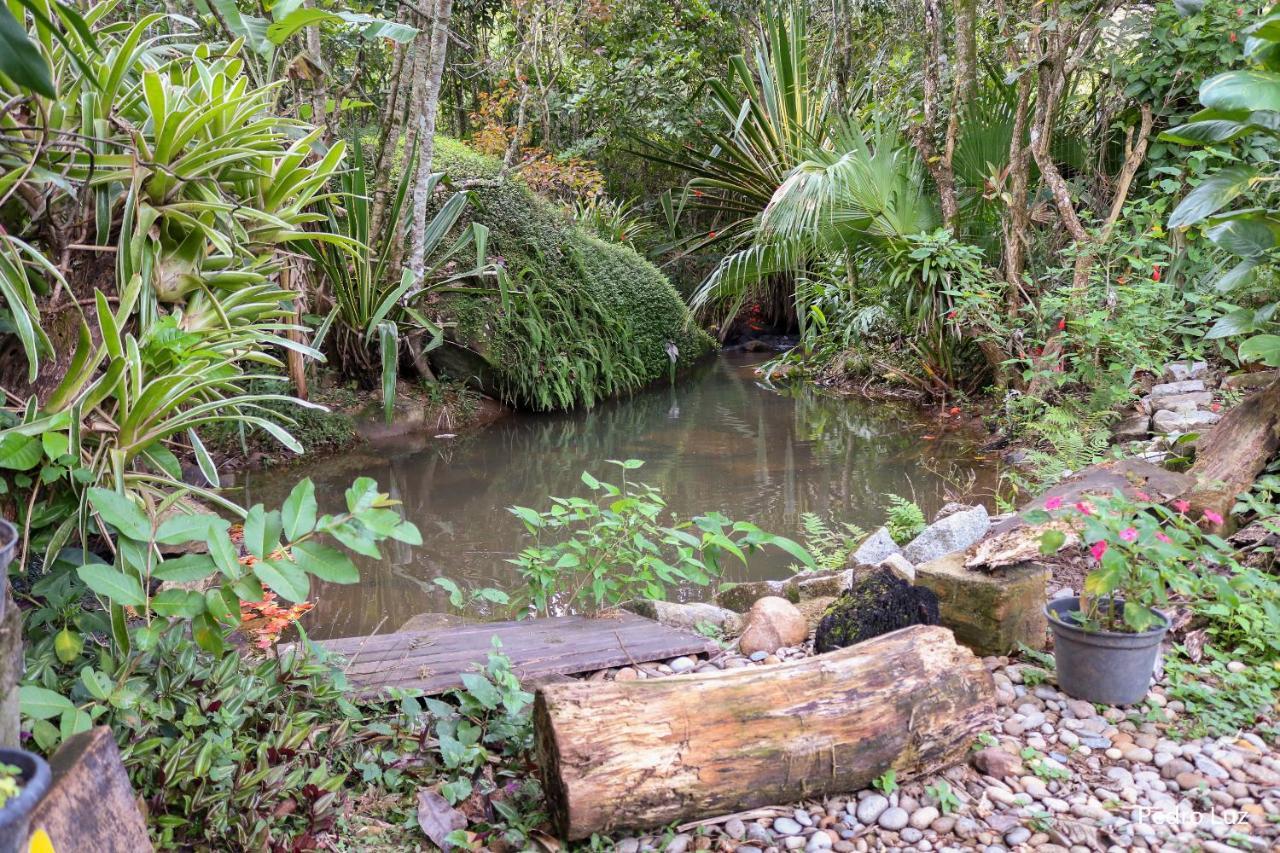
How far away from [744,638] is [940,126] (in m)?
5.08

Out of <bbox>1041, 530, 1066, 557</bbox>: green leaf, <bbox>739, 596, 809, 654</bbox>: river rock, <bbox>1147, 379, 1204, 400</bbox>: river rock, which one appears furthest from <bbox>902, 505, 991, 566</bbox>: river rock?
<bbox>1147, 379, 1204, 400</bbox>: river rock

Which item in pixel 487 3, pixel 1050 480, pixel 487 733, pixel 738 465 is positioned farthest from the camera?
pixel 487 3

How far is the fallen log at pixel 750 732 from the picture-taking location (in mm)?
1443

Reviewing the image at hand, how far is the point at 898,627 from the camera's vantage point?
1913mm

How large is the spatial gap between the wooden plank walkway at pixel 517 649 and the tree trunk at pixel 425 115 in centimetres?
356

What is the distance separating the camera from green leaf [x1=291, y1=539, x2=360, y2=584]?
1.30 meters

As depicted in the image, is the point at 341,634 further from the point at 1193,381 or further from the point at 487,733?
the point at 1193,381

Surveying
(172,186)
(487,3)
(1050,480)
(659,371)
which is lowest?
(659,371)

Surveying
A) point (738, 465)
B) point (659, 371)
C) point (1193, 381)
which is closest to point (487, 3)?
point (659, 371)

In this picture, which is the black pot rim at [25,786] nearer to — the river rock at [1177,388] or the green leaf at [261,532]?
the green leaf at [261,532]

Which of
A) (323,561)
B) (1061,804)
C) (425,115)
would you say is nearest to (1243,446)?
(1061,804)

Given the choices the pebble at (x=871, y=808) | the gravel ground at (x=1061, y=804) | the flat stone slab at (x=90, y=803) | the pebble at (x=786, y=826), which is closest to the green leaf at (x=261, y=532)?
the flat stone slab at (x=90, y=803)

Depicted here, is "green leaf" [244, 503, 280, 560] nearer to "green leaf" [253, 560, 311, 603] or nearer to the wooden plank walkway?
"green leaf" [253, 560, 311, 603]

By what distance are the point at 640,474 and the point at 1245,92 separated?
3.26 m
